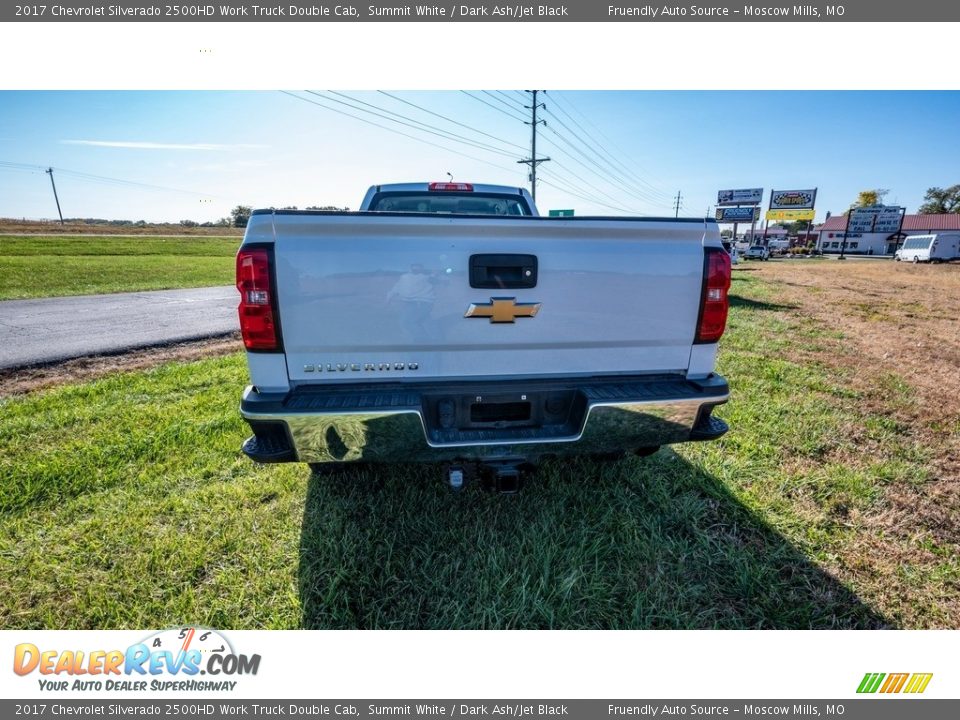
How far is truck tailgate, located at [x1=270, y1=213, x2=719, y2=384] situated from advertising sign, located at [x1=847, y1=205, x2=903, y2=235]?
73516mm

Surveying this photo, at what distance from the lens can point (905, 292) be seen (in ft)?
49.4

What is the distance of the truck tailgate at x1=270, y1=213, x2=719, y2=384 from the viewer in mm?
1894

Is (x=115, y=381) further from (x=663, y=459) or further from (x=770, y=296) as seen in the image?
(x=770, y=296)

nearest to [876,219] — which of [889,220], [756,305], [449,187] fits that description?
[889,220]

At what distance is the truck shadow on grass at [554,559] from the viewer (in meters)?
1.99

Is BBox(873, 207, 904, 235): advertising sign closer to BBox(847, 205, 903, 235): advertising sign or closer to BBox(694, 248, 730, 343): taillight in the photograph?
BBox(847, 205, 903, 235): advertising sign

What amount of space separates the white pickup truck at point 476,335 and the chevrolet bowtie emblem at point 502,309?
11 mm

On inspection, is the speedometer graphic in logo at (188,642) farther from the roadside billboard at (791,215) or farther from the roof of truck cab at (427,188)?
the roadside billboard at (791,215)

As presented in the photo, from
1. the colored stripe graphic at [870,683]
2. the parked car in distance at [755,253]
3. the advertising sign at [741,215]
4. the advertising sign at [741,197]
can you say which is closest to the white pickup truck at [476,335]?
the colored stripe graphic at [870,683]

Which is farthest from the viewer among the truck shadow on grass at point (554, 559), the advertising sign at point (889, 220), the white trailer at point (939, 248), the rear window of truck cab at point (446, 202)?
the advertising sign at point (889, 220)

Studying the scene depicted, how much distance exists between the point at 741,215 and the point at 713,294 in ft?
220

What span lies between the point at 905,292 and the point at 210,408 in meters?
21.1

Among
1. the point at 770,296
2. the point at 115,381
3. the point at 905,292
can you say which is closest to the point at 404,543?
the point at 115,381

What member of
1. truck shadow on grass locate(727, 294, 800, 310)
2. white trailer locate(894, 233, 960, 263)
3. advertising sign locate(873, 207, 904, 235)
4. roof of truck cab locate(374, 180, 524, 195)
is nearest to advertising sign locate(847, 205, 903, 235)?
advertising sign locate(873, 207, 904, 235)
